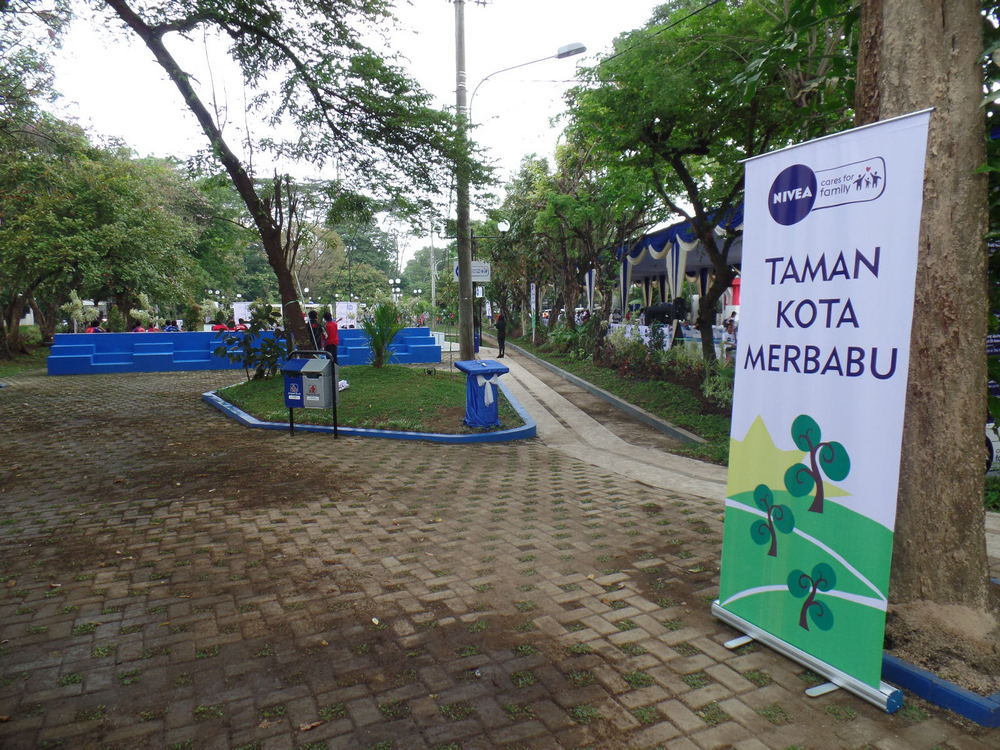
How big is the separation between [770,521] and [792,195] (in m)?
1.60

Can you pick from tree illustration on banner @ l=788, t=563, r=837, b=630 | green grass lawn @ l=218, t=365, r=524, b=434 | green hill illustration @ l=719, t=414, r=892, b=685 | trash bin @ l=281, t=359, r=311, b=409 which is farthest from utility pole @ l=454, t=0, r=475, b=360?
tree illustration on banner @ l=788, t=563, r=837, b=630

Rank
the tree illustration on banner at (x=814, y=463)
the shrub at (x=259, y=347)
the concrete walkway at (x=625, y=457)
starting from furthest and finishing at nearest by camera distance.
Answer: the shrub at (x=259, y=347), the concrete walkway at (x=625, y=457), the tree illustration on banner at (x=814, y=463)

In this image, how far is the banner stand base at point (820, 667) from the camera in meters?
2.72

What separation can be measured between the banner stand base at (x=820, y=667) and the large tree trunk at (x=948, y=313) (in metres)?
0.54

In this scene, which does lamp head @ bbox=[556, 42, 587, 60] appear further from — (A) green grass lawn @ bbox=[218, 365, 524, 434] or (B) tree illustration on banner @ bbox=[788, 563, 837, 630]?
(B) tree illustration on banner @ bbox=[788, 563, 837, 630]

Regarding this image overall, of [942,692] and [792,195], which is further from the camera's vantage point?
[792,195]

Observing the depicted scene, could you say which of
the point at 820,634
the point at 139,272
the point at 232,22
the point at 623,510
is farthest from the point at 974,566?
the point at 139,272

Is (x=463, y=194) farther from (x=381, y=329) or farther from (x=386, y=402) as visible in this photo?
(x=386, y=402)

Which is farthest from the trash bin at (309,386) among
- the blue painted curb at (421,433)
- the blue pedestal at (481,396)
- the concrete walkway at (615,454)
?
the concrete walkway at (615,454)

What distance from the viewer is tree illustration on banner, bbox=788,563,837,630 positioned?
2.88 meters

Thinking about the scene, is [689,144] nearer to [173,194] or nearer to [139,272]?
[139,272]

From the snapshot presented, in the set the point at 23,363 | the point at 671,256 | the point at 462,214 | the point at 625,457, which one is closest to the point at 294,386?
the point at 625,457

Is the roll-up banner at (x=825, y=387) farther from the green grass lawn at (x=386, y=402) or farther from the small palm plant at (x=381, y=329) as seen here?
the small palm plant at (x=381, y=329)

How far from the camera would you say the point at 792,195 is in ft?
9.94
